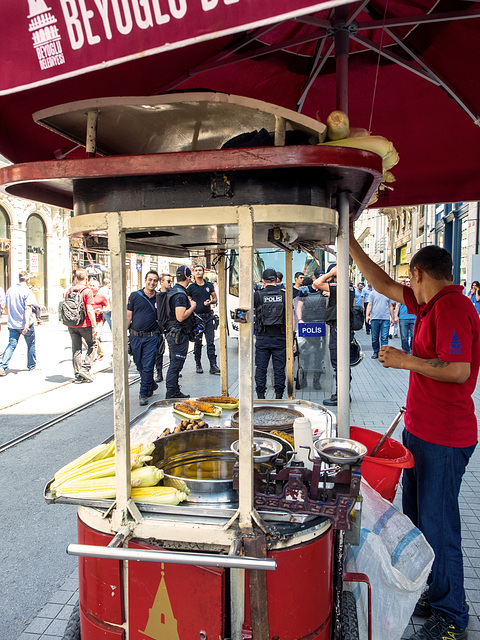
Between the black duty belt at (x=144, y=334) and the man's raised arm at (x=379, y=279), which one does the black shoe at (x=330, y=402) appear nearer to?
the black duty belt at (x=144, y=334)

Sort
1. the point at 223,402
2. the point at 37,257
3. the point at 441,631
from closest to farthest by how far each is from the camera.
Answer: the point at 441,631
the point at 223,402
the point at 37,257

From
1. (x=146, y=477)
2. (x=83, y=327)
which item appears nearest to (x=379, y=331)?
(x=83, y=327)

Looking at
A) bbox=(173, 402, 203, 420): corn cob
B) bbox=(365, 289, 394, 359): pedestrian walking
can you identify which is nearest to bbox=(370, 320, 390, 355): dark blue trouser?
bbox=(365, 289, 394, 359): pedestrian walking

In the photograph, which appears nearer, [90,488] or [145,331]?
[90,488]

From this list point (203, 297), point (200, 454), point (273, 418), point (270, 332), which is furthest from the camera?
point (203, 297)

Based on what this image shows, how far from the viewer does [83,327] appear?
8625mm

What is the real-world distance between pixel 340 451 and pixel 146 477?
93 centimetres

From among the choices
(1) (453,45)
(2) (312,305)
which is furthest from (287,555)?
(2) (312,305)

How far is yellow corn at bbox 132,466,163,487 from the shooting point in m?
2.03

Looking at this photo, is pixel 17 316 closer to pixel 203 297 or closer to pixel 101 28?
pixel 203 297

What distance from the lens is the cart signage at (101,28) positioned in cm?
113

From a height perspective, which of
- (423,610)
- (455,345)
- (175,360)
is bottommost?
(423,610)

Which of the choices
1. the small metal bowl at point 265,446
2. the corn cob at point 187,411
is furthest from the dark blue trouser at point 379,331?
the small metal bowl at point 265,446

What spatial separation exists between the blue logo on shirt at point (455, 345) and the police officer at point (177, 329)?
5045 millimetres
